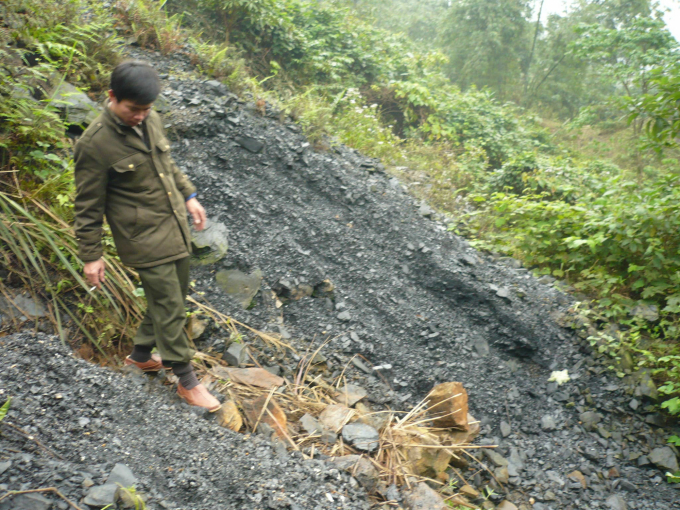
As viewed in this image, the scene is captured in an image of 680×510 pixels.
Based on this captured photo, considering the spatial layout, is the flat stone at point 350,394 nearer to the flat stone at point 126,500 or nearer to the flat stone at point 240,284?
the flat stone at point 240,284

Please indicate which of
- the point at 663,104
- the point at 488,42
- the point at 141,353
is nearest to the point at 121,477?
the point at 141,353

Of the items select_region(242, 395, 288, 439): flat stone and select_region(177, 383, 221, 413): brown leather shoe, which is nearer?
select_region(177, 383, 221, 413): brown leather shoe

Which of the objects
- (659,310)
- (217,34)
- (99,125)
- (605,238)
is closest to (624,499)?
(659,310)

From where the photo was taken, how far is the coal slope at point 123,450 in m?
1.74

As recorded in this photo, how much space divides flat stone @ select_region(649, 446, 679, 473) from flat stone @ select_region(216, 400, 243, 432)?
295 cm

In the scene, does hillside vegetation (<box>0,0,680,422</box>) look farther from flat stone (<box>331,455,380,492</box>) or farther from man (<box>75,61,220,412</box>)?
flat stone (<box>331,455,380,492</box>)

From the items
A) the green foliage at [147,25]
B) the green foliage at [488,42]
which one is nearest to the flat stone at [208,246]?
the green foliage at [147,25]

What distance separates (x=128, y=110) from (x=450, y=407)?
8.65 ft

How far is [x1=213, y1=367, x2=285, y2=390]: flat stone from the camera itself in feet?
9.61

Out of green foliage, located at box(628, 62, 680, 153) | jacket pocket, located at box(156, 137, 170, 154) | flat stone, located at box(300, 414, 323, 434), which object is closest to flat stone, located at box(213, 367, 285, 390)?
flat stone, located at box(300, 414, 323, 434)

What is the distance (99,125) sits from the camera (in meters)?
2.08

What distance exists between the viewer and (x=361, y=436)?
2709 mm

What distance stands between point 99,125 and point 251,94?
3.43 m

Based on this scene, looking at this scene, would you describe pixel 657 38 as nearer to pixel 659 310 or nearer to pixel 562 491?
pixel 659 310
